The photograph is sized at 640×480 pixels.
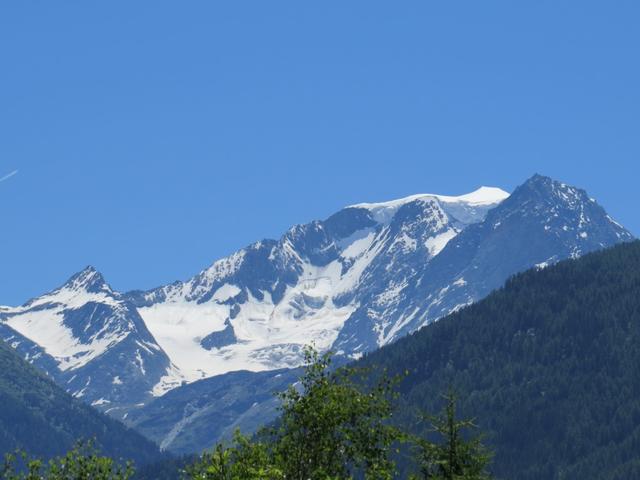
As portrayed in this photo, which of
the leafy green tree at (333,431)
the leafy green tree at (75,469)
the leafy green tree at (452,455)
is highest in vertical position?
the leafy green tree at (75,469)

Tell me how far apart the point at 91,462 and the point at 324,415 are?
1065 cm

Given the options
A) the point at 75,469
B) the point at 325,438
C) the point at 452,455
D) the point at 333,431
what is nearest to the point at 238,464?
the point at 325,438

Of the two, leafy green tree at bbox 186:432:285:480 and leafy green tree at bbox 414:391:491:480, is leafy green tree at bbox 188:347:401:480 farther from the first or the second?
leafy green tree at bbox 414:391:491:480

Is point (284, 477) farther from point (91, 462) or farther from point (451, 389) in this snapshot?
point (451, 389)

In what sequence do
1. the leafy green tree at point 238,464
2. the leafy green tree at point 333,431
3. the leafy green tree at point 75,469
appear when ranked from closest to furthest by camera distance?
the leafy green tree at point 238,464 < the leafy green tree at point 333,431 < the leafy green tree at point 75,469

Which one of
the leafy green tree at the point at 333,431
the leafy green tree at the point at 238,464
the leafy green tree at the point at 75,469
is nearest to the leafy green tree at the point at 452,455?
the leafy green tree at the point at 333,431

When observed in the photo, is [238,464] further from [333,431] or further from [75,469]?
[75,469]

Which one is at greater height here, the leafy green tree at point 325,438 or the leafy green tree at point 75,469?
the leafy green tree at point 75,469

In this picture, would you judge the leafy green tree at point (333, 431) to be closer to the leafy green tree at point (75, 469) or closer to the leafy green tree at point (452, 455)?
the leafy green tree at point (452, 455)

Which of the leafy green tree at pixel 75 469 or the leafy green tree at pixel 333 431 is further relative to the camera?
the leafy green tree at pixel 75 469

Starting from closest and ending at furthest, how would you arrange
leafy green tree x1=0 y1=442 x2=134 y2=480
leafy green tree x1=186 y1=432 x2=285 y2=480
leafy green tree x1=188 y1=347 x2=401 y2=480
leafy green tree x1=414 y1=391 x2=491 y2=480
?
leafy green tree x1=186 y1=432 x2=285 y2=480 < leafy green tree x1=188 y1=347 x2=401 y2=480 < leafy green tree x1=0 y1=442 x2=134 y2=480 < leafy green tree x1=414 y1=391 x2=491 y2=480

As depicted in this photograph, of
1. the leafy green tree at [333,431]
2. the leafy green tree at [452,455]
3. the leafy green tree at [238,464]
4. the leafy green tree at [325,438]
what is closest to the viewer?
the leafy green tree at [238,464]

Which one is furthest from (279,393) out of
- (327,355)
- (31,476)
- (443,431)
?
(31,476)

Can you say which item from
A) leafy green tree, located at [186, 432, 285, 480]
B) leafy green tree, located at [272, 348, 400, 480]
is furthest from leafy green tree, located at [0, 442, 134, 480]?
leafy green tree, located at [272, 348, 400, 480]
